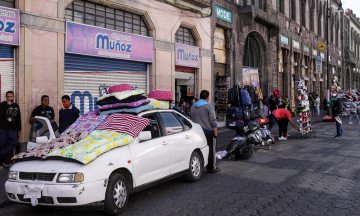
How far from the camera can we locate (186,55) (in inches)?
670

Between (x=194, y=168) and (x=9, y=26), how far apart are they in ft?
20.7

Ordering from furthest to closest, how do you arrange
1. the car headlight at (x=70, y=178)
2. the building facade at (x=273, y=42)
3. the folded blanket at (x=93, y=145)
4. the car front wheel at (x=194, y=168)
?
the building facade at (x=273, y=42) → the car front wheel at (x=194, y=168) → the folded blanket at (x=93, y=145) → the car headlight at (x=70, y=178)

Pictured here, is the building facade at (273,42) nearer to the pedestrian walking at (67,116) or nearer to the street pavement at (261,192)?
the street pavement at (261,192)

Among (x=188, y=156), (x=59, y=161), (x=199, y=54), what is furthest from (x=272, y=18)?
(x=59, y=161)

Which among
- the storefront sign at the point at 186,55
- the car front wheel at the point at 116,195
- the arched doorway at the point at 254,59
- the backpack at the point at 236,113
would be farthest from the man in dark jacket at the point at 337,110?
the car front wheel at the point at 116,195

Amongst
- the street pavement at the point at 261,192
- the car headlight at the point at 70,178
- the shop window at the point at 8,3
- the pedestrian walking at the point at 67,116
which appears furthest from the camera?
the shop window at the point at 8,3

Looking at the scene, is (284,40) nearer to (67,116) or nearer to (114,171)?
(67,116)

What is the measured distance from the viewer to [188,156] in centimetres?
698

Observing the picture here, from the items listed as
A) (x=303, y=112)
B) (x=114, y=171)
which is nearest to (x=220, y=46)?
(x=303, y=112)

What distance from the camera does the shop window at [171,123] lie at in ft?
21.7

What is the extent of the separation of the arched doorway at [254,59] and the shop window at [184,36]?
5873 mm

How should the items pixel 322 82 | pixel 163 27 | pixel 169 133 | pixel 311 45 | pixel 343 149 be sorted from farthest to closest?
pixel 322 82, pixel 311 45, pixel 163 27, pixel 343 149, pixel 169 133

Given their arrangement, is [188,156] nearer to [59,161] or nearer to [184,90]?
[59,161]

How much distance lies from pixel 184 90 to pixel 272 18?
31.9ft
